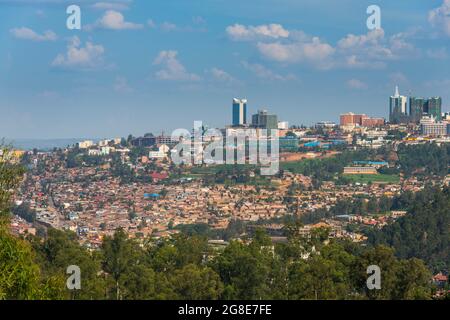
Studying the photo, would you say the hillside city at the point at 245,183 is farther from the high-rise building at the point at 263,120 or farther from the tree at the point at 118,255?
the tree at the point at 118,255

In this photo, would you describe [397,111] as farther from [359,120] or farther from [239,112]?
[239,112]

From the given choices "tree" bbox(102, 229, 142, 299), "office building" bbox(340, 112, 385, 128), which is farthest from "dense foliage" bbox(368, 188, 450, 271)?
"office building" bbox(340, 112, 385, 128)

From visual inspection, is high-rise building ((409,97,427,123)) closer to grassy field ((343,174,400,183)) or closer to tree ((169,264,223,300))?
grassy field ((343,174,400,183))

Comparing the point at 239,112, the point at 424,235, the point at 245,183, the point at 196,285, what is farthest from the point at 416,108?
the point at 196,285

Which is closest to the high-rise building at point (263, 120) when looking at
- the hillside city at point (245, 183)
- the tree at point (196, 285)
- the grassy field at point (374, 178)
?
the hillside city at point (245, 183)
